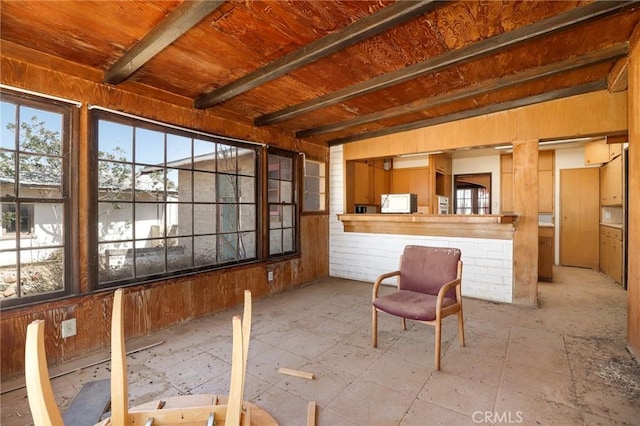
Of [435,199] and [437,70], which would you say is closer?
[437,70]

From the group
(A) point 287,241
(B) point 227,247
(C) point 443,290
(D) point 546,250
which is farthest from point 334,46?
(D) point 546,250

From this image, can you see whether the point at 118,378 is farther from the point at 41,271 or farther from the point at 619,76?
the point at 619,76

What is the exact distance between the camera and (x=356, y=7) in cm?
181

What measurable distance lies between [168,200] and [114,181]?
50cm

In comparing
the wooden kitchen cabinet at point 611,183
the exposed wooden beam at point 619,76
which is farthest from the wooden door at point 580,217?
the exposed wooden beam at point 619,76

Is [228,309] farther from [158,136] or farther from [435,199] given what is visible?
[435,199]

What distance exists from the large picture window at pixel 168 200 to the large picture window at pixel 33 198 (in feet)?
0.82

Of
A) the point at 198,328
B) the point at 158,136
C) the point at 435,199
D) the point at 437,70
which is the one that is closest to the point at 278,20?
the point at 437,70

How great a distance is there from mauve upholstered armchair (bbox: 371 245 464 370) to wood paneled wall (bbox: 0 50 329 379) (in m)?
1.87

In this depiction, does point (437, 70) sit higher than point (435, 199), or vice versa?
point (437, 70)

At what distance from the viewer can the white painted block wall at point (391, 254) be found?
Result: 12.4ft

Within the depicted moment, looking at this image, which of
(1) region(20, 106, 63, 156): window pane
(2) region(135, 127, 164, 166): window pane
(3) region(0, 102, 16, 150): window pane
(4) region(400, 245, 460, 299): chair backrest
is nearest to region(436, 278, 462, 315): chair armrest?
(4) region(400, 245, 460, 299): chair backrest

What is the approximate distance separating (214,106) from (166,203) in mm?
1160

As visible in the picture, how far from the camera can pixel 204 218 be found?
3.39m
